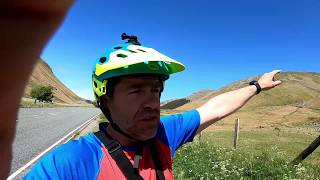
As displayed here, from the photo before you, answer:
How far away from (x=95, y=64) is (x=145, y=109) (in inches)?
16.0

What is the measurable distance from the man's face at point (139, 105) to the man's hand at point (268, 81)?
63.4 inches

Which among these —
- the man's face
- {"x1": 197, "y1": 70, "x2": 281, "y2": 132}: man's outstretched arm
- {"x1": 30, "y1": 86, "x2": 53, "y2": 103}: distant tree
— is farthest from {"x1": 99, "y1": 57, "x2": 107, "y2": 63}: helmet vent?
{"x1": 30, "y1": 86, "x2": 53, "y2": 103}: distant tree

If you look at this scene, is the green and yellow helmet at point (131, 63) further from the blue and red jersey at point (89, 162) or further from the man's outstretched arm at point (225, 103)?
the man's outstretched arm at point (225, 103)

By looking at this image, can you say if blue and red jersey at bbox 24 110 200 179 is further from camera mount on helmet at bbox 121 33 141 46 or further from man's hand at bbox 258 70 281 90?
man's hand at bbox 258 70 281 90

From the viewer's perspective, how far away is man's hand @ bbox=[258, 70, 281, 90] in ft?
12.5

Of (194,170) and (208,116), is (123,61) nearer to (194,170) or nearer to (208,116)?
(208,116)

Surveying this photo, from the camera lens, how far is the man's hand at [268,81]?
3808 mm

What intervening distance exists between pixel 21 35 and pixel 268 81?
3.61 meters

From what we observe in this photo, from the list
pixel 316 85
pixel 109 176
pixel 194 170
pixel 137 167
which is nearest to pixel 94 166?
pixel 109 176

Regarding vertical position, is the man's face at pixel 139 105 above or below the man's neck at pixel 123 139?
above

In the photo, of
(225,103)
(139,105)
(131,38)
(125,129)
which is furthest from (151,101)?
(225,103)

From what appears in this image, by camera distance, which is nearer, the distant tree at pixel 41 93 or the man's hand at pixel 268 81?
the man's hand at pixel 268 81

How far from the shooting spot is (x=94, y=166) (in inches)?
83.6

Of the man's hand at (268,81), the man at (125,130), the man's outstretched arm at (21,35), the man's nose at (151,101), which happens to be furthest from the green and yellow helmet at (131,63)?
the man's outstretched arm at (21,35)
